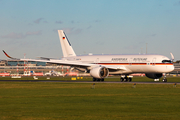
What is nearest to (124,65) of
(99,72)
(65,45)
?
(99,72)

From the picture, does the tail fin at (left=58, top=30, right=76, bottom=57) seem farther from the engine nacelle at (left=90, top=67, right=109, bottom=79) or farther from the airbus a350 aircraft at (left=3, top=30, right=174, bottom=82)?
the engine nacelle at (left=90, top=67, right=109, bottom=79)

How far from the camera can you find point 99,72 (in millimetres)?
62250

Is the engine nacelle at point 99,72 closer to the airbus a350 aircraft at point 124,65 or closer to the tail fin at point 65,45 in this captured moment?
the airbus a350 aircraft at point 124,65

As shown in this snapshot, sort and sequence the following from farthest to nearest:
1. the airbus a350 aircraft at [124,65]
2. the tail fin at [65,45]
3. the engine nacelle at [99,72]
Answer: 1. the tail fin at [65,45]
2. the engine nacelle at [99,72]
3. the airbus a350 aircraft at [124,65]

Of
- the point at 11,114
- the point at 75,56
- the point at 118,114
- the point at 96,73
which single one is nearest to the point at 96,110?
the point at 118,114

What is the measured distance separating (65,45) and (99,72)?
1835cm

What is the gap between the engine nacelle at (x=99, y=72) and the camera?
2453 inches

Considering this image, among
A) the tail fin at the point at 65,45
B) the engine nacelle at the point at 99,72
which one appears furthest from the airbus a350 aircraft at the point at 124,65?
the tail fin at the point at 65,45

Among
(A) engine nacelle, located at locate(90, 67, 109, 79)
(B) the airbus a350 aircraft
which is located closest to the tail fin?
(B) the airbus a350 aircraft

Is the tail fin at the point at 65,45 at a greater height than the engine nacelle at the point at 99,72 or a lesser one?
greater

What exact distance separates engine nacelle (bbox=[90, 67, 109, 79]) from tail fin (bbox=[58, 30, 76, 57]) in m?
15.1

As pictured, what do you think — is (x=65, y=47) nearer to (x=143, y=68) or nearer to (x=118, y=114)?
(x=143, y=68)

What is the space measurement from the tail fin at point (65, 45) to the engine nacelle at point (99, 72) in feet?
49.6

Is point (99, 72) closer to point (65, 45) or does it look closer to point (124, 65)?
point (124, 65)
